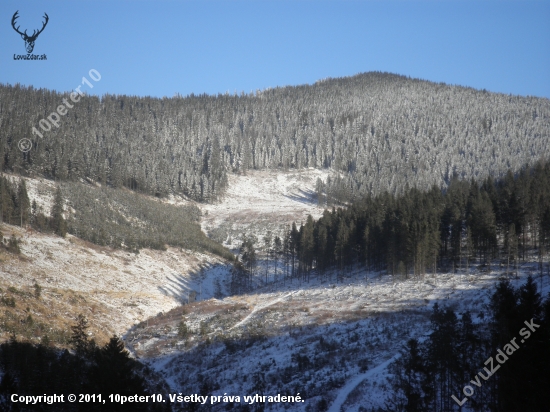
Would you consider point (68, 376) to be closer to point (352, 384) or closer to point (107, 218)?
point (352, 384)

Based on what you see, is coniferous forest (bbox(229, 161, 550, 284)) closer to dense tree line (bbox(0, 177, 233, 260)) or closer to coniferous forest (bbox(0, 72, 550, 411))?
coniferous forest (bbox(0, 72, 550, 411))

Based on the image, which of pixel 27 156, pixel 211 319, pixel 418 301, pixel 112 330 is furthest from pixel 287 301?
pixel 27 156

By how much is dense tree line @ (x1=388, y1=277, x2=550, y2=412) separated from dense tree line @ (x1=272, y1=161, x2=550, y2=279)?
2683 centimetres

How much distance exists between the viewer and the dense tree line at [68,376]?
2308 cm

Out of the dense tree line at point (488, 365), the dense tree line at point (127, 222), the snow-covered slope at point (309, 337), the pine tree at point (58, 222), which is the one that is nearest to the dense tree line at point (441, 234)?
the snow-covered slope at point (309, 337)

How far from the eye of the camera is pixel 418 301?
5059cm

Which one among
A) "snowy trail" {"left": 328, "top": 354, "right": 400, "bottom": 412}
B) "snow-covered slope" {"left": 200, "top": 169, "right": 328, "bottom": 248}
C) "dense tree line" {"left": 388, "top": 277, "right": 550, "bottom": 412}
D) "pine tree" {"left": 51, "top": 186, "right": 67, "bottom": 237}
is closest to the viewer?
"dense tree line" {"left": 388, "top": 277, "right": 550, "bottom": 412}

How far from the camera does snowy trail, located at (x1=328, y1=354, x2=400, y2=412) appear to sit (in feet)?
99.9

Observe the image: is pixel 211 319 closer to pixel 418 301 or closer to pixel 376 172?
pixel 418 301

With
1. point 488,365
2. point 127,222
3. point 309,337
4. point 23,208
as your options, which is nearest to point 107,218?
point 127,222

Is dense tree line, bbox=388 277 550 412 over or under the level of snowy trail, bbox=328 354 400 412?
over

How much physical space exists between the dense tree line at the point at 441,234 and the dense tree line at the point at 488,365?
88.0 ft

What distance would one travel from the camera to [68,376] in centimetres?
2925

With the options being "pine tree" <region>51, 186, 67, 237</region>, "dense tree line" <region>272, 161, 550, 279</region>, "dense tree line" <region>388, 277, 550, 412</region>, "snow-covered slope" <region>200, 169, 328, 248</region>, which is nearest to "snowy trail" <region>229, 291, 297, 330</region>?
"dense tree line" <region>272, 161, 550, 279</region>
